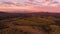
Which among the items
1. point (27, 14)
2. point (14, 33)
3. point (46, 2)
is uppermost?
point (46, 2)

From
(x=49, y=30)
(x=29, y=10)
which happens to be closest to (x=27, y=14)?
(x=29, y=10)

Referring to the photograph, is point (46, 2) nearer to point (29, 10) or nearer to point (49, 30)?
point (29, 10)

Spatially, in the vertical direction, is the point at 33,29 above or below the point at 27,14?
below

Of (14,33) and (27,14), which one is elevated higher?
(27,14)

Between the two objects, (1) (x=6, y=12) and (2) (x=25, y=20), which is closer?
(2) (x=25, y=20)

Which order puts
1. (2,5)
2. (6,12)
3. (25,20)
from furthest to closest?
(2,5)
(6,12)
(25,20)

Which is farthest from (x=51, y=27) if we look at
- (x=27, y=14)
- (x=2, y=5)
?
(x=2, y=5)

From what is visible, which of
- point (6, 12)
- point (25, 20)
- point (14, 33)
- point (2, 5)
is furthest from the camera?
point (2, 5)

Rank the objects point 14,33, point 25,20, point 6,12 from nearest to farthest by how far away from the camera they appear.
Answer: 1. point 14,33
2. point 25,20
3. point 6,12

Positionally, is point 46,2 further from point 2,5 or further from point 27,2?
point 2,5
